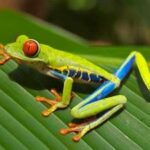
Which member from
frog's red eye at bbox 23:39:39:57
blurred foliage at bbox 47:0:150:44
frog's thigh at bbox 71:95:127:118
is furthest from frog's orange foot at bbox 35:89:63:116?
blurred foliage at bbox 47:0:150:44

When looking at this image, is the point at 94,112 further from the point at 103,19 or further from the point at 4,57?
the point at 103,19

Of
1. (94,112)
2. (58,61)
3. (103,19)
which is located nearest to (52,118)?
(94,112)

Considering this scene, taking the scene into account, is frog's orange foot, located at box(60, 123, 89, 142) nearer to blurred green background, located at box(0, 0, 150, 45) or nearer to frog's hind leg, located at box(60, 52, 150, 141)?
frog's hind leg, located at box(60, 52, 150, 141)

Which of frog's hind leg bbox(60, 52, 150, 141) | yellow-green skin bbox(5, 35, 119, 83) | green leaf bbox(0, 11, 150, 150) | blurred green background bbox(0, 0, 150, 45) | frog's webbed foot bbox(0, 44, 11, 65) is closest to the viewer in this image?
green leaf bbox(0, 11, 150, 150)

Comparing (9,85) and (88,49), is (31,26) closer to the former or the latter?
(88,49)

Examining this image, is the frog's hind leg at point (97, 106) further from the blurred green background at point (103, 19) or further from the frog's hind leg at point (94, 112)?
the blurred green background at point (103, 19)

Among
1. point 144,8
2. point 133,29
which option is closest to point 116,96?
point 144,8
